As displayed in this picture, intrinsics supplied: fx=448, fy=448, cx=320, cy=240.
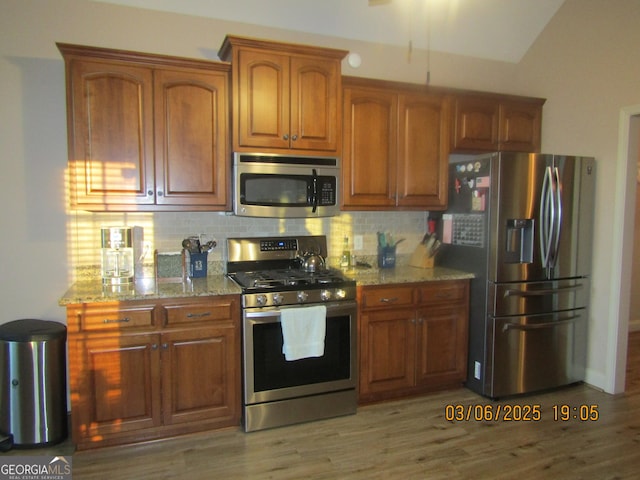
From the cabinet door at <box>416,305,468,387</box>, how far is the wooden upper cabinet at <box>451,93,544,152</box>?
1.34 metres

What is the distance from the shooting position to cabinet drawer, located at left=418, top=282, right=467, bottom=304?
129 inches

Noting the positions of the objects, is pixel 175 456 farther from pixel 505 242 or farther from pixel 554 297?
pixel 554 297

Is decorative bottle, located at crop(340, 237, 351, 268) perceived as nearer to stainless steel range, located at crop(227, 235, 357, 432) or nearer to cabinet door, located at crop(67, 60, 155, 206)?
stainless steel range, located at crop(227, 235, 357, 432)

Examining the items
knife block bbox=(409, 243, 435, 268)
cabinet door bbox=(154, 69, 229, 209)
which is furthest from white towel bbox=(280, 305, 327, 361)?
knife block bbox=(409, 243, 435, 268)

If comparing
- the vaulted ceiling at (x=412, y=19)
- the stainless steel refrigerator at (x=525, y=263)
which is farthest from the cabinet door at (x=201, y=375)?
the vaulted ceiling at (x=412, y=19)

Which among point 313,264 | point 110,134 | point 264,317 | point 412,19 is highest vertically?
point 412,19

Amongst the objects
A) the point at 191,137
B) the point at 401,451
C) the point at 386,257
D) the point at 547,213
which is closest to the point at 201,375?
the point at 401,451

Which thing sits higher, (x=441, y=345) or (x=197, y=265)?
(x=197, y=265)

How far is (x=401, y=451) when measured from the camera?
2.65 meters

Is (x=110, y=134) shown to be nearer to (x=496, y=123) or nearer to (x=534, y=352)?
(x=496, y=123)

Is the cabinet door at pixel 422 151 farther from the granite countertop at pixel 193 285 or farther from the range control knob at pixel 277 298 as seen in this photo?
the range control knob at pixel 277 298

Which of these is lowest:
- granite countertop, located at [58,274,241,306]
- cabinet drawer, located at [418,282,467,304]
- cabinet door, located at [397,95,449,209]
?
cabinet drawer, located at [418,282,467,304]

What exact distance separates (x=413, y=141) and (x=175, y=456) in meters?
2.68

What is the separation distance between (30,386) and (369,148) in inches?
104
